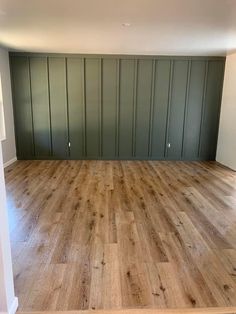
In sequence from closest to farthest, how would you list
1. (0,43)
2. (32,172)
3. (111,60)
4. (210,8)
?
(210,8), (0,43), (32,172), (111,60)

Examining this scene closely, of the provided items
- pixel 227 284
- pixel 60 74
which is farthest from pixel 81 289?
pixel 60 74

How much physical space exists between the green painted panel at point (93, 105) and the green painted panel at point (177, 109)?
172cm

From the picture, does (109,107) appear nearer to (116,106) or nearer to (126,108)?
(116,106)

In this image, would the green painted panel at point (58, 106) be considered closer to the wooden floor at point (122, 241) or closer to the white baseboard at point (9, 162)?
the white baseboard at point (9, 162)

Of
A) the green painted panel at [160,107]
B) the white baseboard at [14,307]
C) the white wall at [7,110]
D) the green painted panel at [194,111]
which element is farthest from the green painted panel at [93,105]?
the white baseboard at [14,307]

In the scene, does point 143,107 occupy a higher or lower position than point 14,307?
higher

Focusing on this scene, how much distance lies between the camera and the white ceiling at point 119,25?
2.50 meters

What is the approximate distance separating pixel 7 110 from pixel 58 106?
1.09 meters

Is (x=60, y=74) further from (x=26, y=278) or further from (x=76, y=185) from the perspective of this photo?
(x=26, y=278)

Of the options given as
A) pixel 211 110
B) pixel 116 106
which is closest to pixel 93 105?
pixel 116 106

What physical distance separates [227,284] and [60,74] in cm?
504

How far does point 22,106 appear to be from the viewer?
18.2 ft

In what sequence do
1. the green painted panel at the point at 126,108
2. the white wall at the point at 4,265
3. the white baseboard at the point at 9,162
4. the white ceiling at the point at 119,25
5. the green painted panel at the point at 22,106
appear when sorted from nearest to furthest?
the white wall at the point at 4,265 → the white ceiling at the point at 119,25 → the white baseboard at the point at 9,162 → the green painted panel at the point at 22,106 → the green painted panel at the point at 126,108

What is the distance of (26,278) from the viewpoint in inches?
76.2
